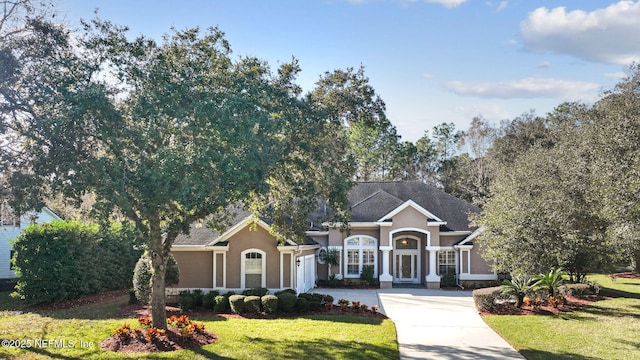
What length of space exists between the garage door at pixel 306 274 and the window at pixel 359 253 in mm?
2423

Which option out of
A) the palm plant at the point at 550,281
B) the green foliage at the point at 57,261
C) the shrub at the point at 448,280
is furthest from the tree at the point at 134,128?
the shrub at the point at 448,280

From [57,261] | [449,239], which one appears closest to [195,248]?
[57,261]

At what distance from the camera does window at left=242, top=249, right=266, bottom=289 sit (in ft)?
78.7

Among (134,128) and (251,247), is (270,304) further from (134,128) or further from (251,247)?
(134,128)

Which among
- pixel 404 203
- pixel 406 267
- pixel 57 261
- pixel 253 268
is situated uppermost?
pixel 404 203

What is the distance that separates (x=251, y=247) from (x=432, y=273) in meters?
11.3

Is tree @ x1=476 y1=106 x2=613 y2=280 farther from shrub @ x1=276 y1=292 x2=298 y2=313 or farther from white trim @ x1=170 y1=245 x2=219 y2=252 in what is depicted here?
white trim @ x1=170 y1=245 x2=219 y2=252

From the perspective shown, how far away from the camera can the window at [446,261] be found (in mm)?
30984

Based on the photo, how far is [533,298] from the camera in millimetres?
21781

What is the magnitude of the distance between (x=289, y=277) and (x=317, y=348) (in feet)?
32.0

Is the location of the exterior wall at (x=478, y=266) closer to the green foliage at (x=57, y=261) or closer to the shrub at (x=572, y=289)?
the shrub at (x=572, y=289)

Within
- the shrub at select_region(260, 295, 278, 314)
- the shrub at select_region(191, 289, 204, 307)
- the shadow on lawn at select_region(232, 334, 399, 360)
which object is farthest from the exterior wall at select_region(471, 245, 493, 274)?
the shadow on lawn at select_region(232, 334, 399, 360)

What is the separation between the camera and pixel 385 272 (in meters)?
30.0

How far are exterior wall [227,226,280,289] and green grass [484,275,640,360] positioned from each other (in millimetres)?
9456
